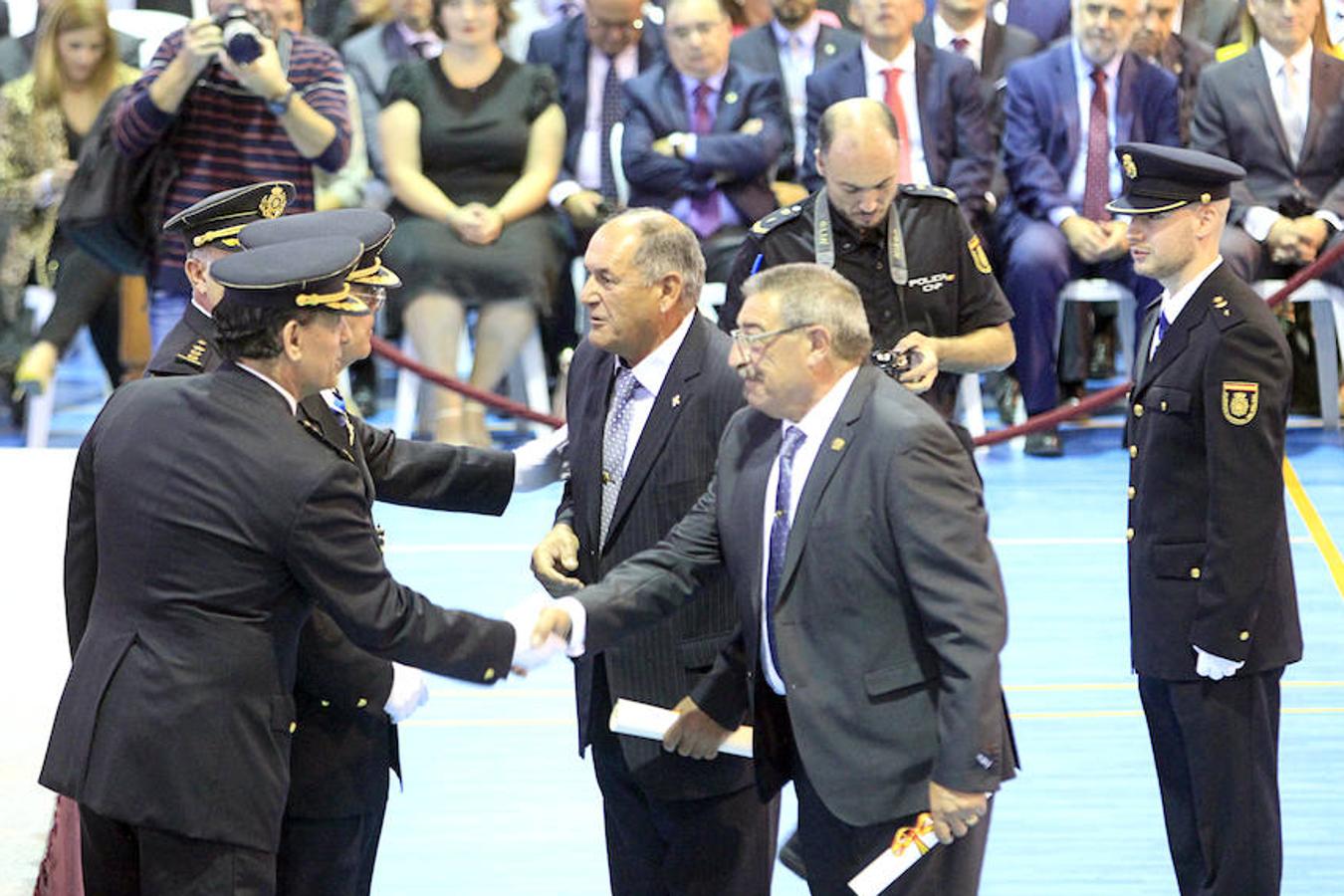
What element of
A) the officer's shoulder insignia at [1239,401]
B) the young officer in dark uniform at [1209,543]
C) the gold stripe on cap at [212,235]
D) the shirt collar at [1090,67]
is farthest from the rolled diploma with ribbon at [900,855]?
the shirt collar at [1090,67]

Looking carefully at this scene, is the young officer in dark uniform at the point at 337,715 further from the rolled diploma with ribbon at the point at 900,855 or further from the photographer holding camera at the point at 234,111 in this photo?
the photographer holding camera at the point at 234,111

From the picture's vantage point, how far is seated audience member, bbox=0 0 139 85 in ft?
33.6

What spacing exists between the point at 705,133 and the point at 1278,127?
2.61 m

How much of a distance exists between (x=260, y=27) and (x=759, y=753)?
4901 mm

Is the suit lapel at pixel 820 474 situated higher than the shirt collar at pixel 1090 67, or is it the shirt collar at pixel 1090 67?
the suit lapel at pixel 820 474

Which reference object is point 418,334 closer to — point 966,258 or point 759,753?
point 966,258

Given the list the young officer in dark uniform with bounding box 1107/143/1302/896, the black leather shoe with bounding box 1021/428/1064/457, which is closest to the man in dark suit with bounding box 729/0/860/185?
the black leather shoe with bounding box 1021/428/1064/457

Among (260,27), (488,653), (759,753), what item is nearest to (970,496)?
(759,753)

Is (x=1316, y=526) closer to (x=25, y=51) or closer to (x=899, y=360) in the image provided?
(x=899, y=360)

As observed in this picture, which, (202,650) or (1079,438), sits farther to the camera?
(1079,438)

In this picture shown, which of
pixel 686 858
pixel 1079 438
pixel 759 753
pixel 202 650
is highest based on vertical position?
pixel 202 650

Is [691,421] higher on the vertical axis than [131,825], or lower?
higher

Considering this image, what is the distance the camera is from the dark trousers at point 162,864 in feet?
12.8

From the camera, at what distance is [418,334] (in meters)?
10.0
